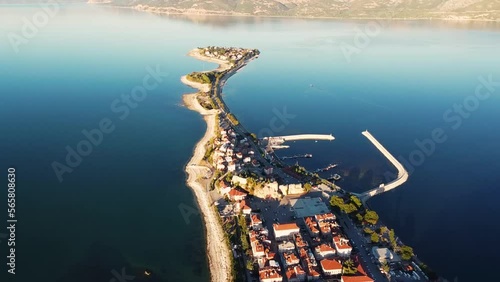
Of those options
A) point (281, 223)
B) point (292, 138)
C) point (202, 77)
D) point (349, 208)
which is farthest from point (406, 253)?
point (202, 77)

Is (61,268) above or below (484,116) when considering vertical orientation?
below

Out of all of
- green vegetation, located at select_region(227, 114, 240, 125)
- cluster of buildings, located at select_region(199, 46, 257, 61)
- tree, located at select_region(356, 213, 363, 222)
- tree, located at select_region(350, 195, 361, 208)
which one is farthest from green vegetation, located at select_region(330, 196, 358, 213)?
cluster of buildings, located at select_region(199, 46, 257, 61)

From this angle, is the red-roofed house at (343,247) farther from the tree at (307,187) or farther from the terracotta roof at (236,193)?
the terracotta roof at (236,193)

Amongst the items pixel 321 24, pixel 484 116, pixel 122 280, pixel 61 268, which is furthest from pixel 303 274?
pixel 321 24

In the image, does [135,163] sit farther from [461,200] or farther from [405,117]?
[405,117]

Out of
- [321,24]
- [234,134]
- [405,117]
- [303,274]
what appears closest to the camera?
[303,274]

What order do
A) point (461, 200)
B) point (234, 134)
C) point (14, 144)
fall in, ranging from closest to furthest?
point (461, 200)
point (14, 144)
point (234, 134)
